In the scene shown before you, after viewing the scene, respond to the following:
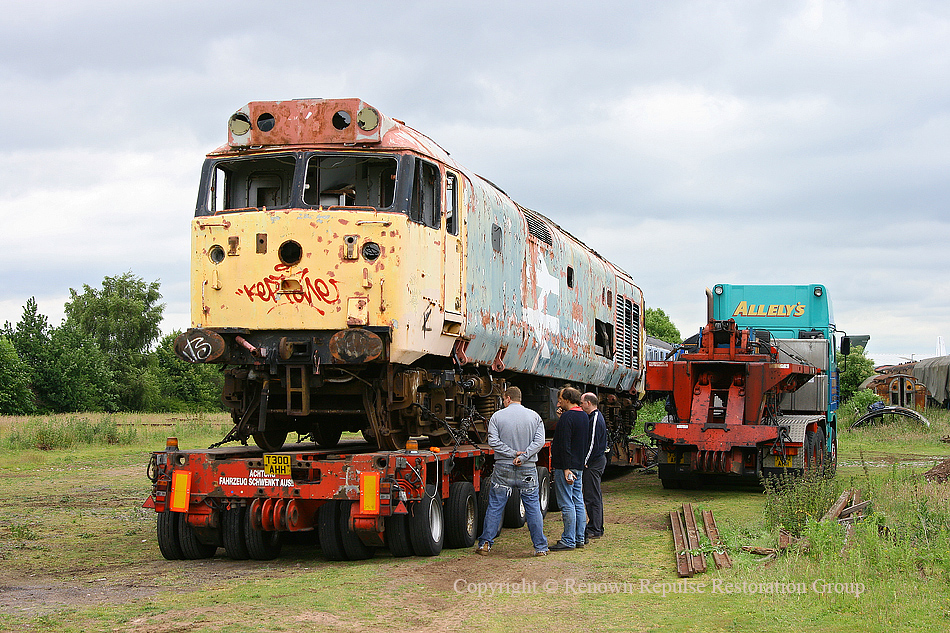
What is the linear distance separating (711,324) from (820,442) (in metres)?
2.92

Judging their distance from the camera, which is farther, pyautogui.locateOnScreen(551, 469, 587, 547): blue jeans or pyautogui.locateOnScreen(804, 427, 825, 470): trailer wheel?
pyautogui.locateOnScreen(804, 427, 825, 470): trailer wheel

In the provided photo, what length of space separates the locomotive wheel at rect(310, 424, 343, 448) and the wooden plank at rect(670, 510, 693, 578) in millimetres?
4138

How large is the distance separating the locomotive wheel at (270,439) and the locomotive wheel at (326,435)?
59cm

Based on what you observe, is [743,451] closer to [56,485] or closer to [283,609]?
[283,609]

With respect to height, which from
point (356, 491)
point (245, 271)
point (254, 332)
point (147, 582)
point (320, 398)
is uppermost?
point (245, 271)

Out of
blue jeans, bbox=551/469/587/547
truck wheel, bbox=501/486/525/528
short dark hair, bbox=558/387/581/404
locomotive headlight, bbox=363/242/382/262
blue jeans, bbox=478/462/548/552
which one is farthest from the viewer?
truck wheel, bbox=501/486/525/528

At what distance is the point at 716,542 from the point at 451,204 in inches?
178

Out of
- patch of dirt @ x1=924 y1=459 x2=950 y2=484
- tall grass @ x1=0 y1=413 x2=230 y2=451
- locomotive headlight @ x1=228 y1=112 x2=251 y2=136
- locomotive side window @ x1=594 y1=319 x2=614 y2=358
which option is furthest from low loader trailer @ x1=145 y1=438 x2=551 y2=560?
tall grass @ x1=0 y1=413 x2=230 y2=451

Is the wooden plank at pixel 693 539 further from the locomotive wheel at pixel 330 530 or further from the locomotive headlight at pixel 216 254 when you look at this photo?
the locomotive headlight at pixel 216 254

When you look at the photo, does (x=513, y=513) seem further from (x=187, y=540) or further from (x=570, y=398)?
(x=187, y=540)

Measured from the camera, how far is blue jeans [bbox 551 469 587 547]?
10.6m

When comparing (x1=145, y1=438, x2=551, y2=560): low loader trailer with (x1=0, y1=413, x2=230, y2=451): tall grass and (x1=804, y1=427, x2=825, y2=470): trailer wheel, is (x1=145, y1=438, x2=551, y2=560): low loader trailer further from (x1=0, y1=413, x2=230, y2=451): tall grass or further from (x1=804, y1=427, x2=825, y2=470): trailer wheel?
(x1=0, y1=413, x2=230, y2=451): tall grass

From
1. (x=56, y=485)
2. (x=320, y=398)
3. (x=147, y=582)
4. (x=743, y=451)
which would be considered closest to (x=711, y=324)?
(x=743, y=451)

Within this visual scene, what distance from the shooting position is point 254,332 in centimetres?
966
